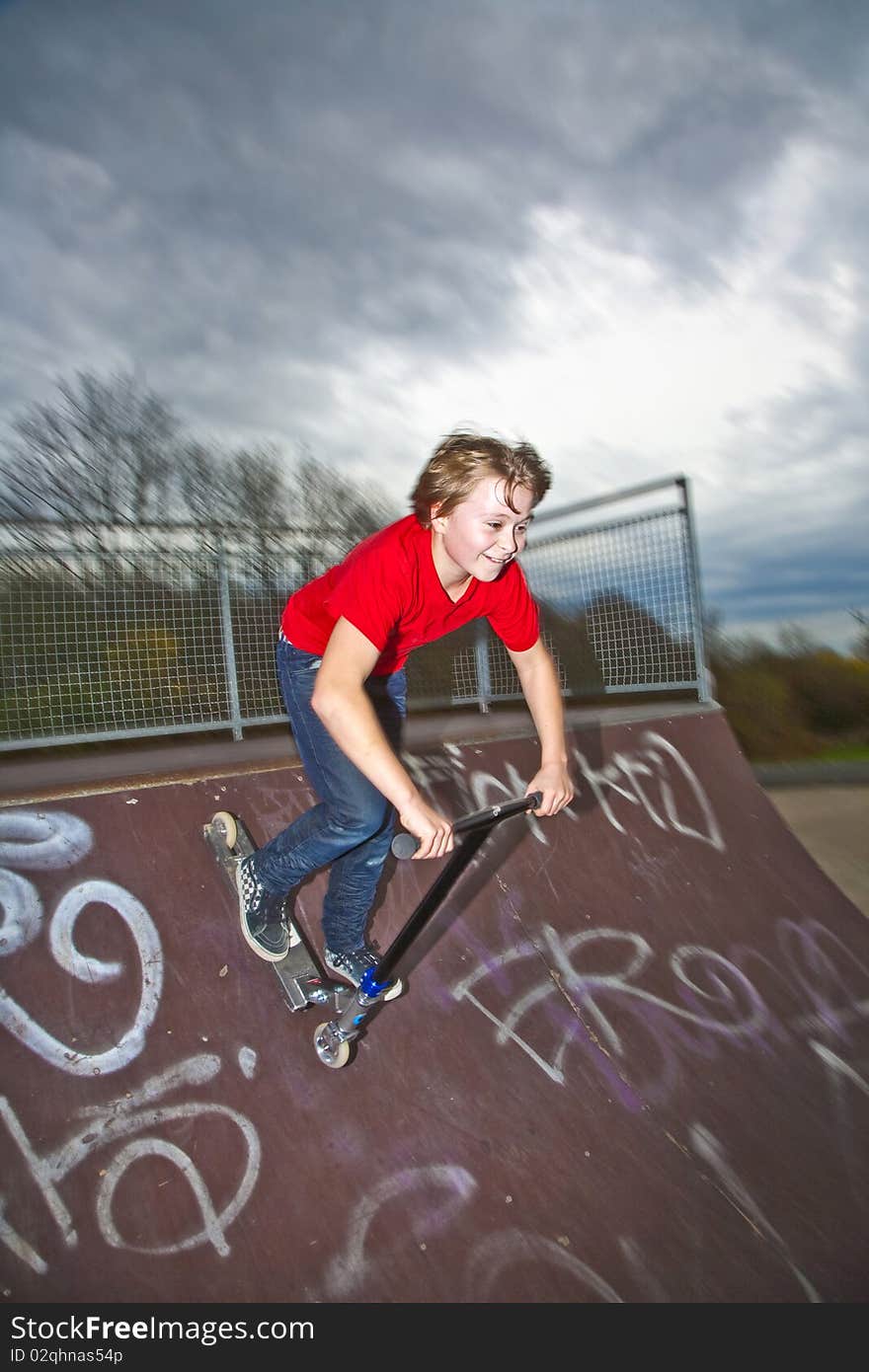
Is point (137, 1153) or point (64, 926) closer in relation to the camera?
point (137, 1153)

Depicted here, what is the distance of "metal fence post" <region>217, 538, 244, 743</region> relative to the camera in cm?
593

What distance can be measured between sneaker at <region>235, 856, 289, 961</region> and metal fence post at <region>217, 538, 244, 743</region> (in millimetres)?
3245

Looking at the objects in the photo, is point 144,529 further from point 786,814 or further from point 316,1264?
point 786,814

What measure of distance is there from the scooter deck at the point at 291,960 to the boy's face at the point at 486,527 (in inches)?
54.7

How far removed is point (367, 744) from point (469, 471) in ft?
2.68

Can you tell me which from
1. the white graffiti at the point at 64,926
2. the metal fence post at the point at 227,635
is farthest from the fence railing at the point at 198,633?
the white graffiti at the point at 64,926

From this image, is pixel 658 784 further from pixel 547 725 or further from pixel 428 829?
pixel 428 829

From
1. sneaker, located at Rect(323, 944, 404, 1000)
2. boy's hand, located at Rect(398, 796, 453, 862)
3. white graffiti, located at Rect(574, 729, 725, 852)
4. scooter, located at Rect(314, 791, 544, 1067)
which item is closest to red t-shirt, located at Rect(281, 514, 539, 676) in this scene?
boy's hand, located at Rect(398, 796, 453, 862)

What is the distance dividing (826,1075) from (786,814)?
552cm

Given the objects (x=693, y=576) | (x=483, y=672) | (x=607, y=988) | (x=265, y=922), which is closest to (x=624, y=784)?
(x=607, y=988)

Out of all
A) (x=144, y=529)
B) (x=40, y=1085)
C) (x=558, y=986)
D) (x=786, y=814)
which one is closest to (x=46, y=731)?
(x=144, y=529)

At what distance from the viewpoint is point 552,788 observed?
2.37 m

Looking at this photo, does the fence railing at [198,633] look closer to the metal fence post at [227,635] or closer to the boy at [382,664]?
the metal fence post at [227,635]

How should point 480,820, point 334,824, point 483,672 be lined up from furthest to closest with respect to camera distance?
point 483,672, point 334,824, point 480,820
